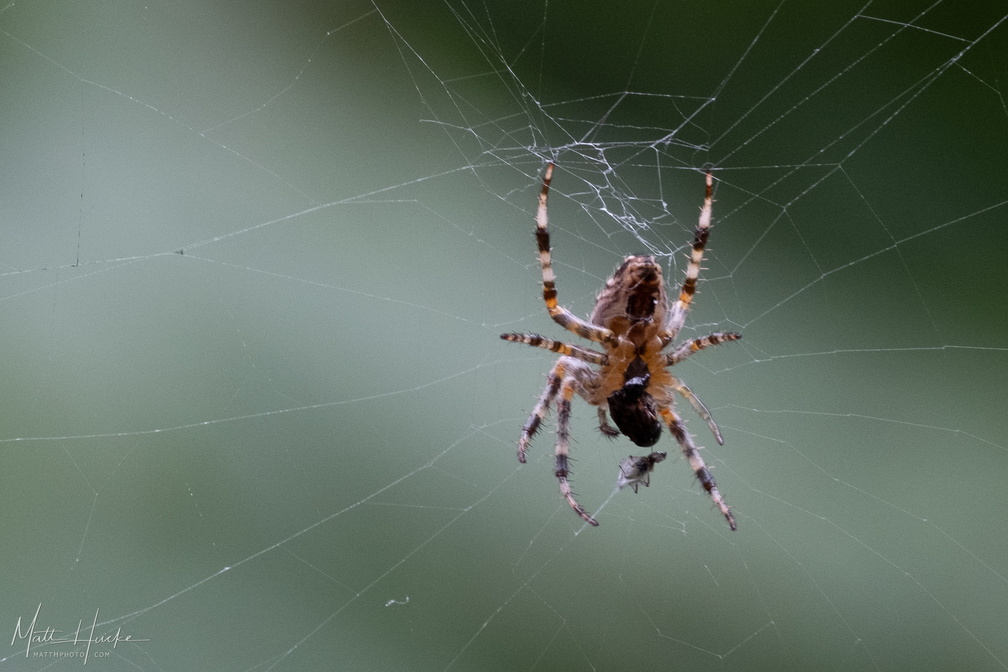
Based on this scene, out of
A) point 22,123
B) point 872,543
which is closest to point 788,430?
point 872,543

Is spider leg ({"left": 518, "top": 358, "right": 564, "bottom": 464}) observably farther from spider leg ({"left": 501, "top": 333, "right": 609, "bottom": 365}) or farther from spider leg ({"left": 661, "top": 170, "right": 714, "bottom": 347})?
spider leg ({"left": 661, "top": 170, "right": 714, "bottom": 347})

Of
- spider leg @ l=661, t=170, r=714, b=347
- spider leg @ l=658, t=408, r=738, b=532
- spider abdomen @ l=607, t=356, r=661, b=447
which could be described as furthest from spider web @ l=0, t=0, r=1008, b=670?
spider abdomen @ l=607, t=356, r=661, b=447

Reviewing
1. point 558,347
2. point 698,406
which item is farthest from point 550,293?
point 698,406

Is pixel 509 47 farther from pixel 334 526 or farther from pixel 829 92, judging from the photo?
pixel 334 526

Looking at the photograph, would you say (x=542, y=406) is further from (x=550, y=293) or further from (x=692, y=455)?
(x=692, y=455)

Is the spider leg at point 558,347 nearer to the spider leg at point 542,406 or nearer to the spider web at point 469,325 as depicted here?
the spider leg at point 542,406

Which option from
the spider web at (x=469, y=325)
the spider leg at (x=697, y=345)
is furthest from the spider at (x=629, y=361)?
the spider web at (x=469, y=325)
